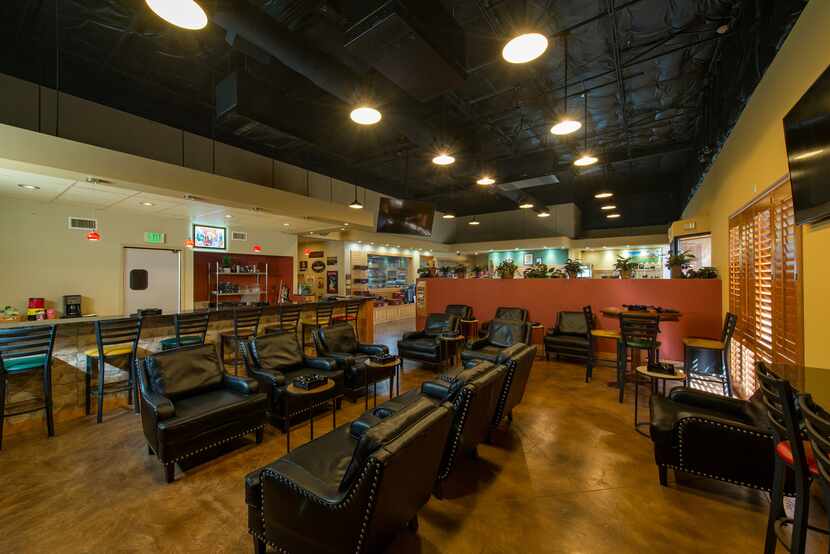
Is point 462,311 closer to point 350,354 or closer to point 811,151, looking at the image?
point 350,354

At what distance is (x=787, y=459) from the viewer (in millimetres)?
1611

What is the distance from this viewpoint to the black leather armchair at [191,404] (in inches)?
102

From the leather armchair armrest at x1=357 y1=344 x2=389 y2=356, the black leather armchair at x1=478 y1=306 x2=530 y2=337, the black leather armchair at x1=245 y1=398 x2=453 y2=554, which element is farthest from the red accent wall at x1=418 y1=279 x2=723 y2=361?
the black leather armchair at x1=245 y1=398 x2=453 y2=554

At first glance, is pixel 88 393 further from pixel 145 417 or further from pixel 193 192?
A: pixel 193 192

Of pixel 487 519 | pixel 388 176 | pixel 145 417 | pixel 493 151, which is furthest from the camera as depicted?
pixel 388 176

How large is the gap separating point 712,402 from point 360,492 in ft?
10.1

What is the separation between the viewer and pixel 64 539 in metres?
2.00

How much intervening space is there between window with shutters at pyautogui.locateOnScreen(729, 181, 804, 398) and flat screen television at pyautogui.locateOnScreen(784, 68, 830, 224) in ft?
1.95

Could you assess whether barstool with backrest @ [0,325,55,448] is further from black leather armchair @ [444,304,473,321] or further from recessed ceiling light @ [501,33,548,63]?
black leather armchair @ [444,304,473,321]

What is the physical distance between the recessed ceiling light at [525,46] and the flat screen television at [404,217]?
569 cm

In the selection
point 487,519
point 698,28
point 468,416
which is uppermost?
point 698,28

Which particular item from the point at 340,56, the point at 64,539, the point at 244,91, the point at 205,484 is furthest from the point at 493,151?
the point at 64,539

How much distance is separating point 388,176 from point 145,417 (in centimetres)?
793

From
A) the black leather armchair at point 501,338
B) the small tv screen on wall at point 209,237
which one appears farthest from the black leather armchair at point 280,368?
the small tv screen on wall at point 209,237
